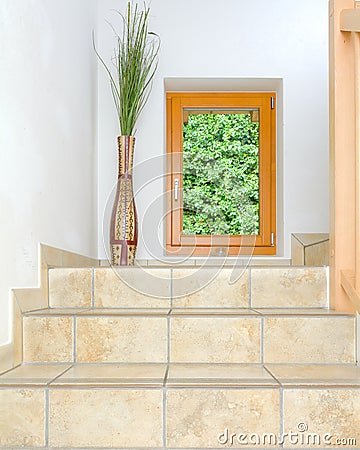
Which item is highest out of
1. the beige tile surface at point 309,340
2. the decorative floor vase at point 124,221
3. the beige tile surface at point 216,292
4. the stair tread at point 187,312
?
the decorative floor vase at point 124,221

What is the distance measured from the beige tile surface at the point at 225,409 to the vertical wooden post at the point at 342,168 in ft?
1.97

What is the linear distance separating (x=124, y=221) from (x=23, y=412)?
63.2 inches

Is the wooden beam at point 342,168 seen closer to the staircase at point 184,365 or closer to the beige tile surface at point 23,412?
the staircase at point 184,365

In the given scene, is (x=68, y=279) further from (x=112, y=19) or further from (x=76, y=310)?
(x=112, y=19)

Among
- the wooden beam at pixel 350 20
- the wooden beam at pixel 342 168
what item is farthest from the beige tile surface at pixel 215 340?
the wooden beam at pixel 350 20

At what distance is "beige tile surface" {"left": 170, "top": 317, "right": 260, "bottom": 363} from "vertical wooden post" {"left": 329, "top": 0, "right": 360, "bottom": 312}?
0.37m

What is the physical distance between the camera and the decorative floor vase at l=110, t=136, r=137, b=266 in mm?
2975

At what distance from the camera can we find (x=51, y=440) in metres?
1.47

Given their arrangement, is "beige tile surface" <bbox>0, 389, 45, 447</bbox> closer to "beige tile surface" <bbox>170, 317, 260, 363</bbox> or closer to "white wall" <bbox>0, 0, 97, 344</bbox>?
"white wall" <bbox>0, 0, 97, 344</bbox>

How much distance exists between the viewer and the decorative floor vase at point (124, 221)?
9.76 ft

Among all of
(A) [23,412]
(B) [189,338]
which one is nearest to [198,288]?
(B) [189,338]

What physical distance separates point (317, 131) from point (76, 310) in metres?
2.06

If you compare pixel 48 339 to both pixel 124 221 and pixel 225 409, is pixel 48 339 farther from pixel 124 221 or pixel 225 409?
pixel 124 221

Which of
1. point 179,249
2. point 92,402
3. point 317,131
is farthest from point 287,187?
point 92,402
